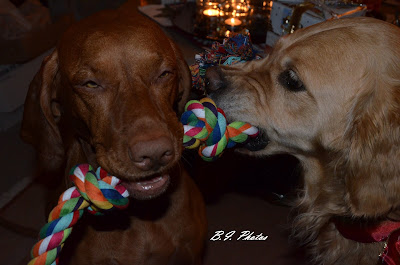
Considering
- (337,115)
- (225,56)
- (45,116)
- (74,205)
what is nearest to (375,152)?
(337,115)

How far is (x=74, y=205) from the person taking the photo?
4.45ft

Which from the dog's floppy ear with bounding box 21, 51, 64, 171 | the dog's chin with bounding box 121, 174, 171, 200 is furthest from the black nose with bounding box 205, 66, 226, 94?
the dog's floppy ear with bounding box 21, 51, 64, 171

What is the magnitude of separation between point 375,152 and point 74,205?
1.25m

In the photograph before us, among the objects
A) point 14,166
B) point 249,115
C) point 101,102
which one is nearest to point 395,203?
point 249,115

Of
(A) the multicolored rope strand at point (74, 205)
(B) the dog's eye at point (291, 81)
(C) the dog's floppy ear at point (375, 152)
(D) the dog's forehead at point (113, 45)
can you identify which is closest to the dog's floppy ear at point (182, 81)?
(D) the dog's forehead at point (113, 45)

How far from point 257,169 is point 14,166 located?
6.97ft

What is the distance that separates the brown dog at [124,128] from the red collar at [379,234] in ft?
2.46

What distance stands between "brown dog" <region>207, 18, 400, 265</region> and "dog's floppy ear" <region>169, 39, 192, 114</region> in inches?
5.0

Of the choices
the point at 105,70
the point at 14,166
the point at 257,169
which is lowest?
the point at 14,166

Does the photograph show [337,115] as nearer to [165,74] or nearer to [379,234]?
[379,234]

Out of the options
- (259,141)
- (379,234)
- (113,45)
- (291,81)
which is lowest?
(379,234)

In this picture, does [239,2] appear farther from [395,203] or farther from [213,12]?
[395,203]

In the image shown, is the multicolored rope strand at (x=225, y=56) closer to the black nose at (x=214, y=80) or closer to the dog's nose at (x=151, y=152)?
the black nose at (x=214, y=80)

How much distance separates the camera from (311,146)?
184cm
